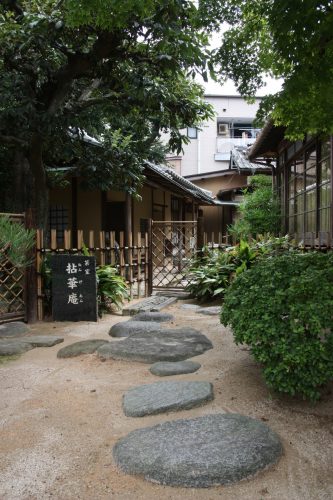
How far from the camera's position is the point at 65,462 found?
2.67m

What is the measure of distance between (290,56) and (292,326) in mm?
1853

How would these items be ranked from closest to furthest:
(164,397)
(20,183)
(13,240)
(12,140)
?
(164,397) < (13,240) < (12,140) < (20,183)

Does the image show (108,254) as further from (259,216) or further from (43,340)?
(259,216)

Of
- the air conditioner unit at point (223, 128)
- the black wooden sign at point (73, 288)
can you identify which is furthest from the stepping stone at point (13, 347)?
the air conditioner unit at point (223, 128)

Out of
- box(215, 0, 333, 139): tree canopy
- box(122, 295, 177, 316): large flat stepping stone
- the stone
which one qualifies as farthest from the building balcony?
box(215, 0, 333, 139): tree canopy

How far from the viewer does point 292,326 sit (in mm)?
3111

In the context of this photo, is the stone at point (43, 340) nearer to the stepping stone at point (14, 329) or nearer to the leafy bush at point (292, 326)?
the stepping stone at point (14, 329)

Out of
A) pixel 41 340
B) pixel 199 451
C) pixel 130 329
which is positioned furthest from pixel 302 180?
pixel 199 451

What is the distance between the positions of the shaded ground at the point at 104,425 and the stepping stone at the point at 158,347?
12cm

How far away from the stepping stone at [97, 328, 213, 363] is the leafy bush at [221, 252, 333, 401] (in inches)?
52.6

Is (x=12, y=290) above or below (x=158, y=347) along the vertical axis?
above

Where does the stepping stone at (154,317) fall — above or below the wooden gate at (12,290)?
below

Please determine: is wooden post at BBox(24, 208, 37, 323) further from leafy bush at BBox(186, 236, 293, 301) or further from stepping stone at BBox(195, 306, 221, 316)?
leafy bush at BBox(186, 236, 293, 301)

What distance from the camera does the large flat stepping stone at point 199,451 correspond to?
2396 millimetres
